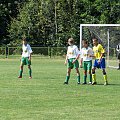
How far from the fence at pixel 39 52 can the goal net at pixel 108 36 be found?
14428 millimetres

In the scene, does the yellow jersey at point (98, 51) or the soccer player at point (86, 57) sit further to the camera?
the soccer player at point (86, 57)

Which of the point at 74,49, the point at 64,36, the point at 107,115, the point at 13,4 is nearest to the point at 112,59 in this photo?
the point at 74,49

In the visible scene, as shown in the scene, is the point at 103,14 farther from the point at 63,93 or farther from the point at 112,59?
the point at 63,93

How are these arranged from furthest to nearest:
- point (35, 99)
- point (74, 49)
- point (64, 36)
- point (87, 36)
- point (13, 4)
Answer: point (13, 4) → point (64, 36) → point (87, 36) → point (74, 49) → point (35, 99)

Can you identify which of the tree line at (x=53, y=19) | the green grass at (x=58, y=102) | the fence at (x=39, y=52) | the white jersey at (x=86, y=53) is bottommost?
the green grass at (x=58, y=102)

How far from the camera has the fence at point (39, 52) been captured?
173 ft

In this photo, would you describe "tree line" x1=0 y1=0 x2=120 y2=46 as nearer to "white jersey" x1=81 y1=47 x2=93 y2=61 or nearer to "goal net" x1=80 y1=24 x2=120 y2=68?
"goal net" x1=80 y1=24 x2=120 y2=68

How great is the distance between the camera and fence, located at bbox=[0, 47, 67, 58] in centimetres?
5280

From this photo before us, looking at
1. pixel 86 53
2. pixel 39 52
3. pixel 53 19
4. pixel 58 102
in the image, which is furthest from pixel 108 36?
pixel 53 19

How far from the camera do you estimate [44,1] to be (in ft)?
196

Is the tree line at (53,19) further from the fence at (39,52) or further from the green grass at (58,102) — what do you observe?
the green grass at (58,102)

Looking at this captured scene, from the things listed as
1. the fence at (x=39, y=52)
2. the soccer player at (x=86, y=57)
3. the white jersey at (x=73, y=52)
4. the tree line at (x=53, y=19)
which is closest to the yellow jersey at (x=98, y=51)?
the soccer player at (x=86, y=57)

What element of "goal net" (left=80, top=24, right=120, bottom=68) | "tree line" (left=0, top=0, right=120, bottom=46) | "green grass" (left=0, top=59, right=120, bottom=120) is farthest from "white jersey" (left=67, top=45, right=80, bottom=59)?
"tree line" (left=0, top=0, right=120, bottom=46)

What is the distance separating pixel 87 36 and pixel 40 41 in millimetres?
23319
